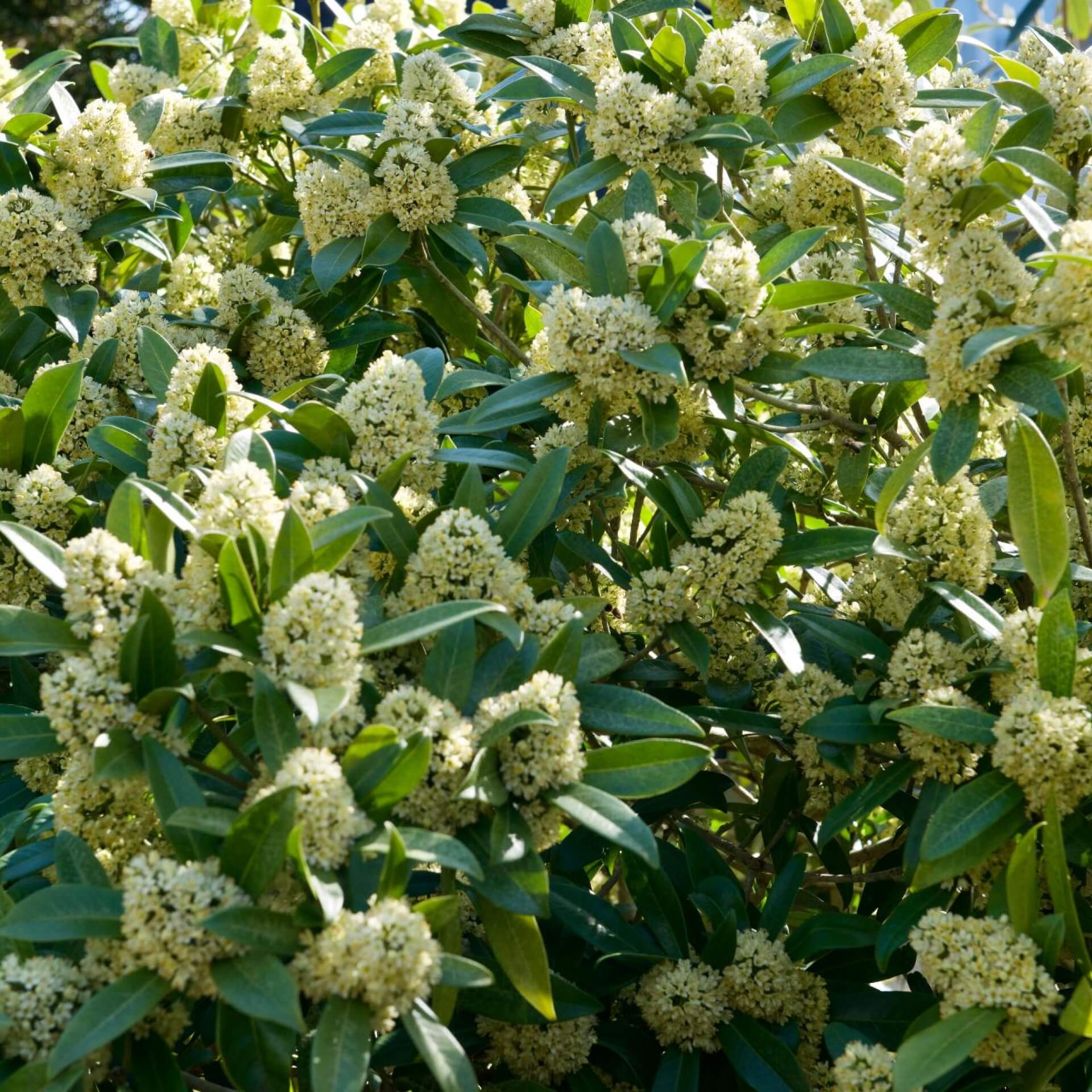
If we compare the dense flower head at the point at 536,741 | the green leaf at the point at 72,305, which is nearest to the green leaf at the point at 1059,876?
the dense flower head at the point at 536,741

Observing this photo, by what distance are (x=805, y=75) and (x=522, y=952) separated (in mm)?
1934

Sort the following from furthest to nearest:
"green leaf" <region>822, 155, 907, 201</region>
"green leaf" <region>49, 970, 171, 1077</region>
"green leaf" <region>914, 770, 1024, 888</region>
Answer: "green leaf" <region>822, 155, 907, 201</region>
"green leaf" <region>914, 770, 1024, 888</region>
"green leaf" <region>49, 970, 171, 1077</region>

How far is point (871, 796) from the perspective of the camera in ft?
7.95

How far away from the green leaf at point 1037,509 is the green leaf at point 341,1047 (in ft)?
4.45

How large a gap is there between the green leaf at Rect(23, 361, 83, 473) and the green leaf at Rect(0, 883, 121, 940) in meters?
1.18

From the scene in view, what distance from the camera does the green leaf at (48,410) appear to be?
9.16ft

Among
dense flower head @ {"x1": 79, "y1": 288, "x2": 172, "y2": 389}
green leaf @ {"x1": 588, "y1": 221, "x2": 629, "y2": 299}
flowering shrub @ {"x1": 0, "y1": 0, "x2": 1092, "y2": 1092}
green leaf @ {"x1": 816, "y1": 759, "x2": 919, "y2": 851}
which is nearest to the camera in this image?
flowering shrub @ {"x1": 0, "y1": 0, "x2": 1092, "y2": 1092}

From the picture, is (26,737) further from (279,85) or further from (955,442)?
(279,85)

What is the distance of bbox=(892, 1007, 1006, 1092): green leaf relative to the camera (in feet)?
6.54

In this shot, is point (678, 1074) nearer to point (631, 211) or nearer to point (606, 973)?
point (606, 973)

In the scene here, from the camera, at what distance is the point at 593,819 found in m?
2.05

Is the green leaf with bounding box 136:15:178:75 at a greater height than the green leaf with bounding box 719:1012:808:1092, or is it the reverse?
the green leaf with bounding box 136:15:178:75

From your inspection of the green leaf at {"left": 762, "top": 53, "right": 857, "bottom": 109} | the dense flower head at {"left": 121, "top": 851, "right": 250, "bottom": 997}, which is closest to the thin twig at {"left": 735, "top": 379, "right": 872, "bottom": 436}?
the green leaf at {"left": 762, "top": 53, "right": 857, "bottom": 109}

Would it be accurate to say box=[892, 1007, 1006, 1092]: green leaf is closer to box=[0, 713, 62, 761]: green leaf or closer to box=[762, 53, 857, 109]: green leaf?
box=[0, 713, 62, 761]: green leaf
